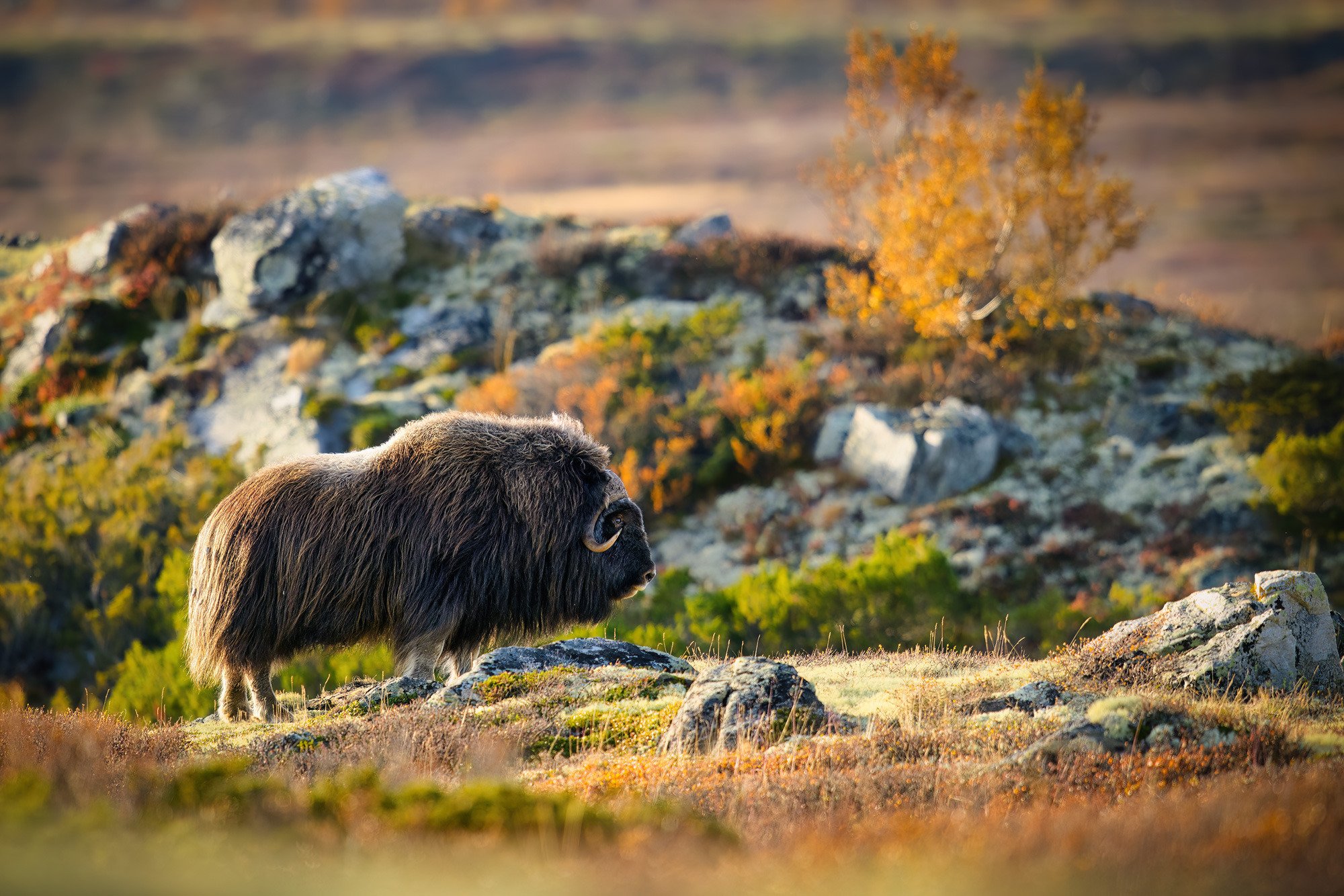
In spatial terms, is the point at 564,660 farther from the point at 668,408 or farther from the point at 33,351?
the point at 33,351

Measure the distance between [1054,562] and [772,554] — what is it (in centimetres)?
Result: 501

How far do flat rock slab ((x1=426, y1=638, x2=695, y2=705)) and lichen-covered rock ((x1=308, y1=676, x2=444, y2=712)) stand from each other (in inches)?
12.7

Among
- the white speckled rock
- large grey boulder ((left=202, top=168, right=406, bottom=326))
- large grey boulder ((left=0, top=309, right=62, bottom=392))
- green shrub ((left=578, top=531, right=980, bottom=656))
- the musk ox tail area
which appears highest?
large grey boulder ((left=202, top=168, right=406, bottom=326))

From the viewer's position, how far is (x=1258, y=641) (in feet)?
24.6

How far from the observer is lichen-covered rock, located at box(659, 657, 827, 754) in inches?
255

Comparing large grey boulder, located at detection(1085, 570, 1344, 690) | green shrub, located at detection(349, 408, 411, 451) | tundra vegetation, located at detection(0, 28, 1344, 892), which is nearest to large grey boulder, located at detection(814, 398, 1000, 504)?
tundra vegetation, located at detection(0, 28, 1344, 892)

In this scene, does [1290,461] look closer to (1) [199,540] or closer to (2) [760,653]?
(2) [760,653]

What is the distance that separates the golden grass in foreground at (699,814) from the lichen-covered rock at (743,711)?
0.32 meters

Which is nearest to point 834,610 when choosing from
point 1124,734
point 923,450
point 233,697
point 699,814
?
point 923,450

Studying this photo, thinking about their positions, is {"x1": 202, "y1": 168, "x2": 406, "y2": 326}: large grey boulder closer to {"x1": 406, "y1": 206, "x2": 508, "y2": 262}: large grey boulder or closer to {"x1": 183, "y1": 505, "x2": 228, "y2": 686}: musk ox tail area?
{"x1": 406, "y1": 206, "x2": 508, "y2": 262}: large grey boulder

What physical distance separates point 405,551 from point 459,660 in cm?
135

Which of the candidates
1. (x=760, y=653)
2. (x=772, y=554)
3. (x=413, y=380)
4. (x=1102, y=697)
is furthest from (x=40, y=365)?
(x=1102, y=697)

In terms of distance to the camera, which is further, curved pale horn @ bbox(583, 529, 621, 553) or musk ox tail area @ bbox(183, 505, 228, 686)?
curved pale horn @ bbox(583, 529, 621, 553)

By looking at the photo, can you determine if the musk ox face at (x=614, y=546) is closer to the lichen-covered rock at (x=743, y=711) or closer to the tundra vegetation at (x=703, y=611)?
the tundra vegetation at (x=703, y=611)
